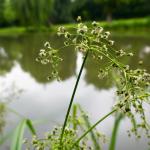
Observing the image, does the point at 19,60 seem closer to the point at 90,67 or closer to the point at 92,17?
the point at 90,67

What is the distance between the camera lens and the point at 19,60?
1502 centimetres

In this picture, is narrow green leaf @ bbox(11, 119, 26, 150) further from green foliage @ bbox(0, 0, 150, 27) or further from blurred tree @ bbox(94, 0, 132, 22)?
blurred tree @ bbox(94, 0, 132, 22)

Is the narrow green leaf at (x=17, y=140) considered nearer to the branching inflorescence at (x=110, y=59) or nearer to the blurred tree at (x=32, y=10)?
the branching inflorescence at (x=110, y=59)

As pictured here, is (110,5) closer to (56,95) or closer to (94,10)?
(94,10)

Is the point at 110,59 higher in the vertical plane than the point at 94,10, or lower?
lower

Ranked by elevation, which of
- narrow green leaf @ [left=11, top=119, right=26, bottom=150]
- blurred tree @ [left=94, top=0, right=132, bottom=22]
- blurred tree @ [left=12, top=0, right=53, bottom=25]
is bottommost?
narrow green leaf @ [left=11, top=119, right=26, bottom=150]

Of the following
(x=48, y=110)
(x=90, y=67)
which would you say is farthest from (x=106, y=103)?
(x=90, y=67)

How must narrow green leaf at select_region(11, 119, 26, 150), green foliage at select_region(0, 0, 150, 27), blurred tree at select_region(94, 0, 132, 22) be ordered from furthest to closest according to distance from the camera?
blurred tree at select_region(94, 0, 132, 22) → green foliage at select_region(0, 0, 150, 27) → narrow green leaf at select_region(11, 119, 26, 150)

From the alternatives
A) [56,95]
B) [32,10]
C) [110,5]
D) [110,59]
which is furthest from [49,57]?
[110,5]

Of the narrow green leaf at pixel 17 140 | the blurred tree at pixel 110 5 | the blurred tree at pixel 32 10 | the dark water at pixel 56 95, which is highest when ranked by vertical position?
the blurred tree at pixel 110 5

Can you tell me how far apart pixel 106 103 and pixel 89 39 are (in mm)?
5810

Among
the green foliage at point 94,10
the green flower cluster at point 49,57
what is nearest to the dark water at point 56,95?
the green flower cluster at point 49,57

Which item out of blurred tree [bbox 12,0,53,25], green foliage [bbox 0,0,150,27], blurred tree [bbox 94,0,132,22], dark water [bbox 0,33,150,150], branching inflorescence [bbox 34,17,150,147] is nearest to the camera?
branching inflorescence [bbox 34,17,150,147]

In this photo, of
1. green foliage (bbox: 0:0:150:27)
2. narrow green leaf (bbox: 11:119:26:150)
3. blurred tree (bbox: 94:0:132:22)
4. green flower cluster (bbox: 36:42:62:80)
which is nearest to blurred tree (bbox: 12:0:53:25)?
green foliage (bbox: 0:0:150:27)
